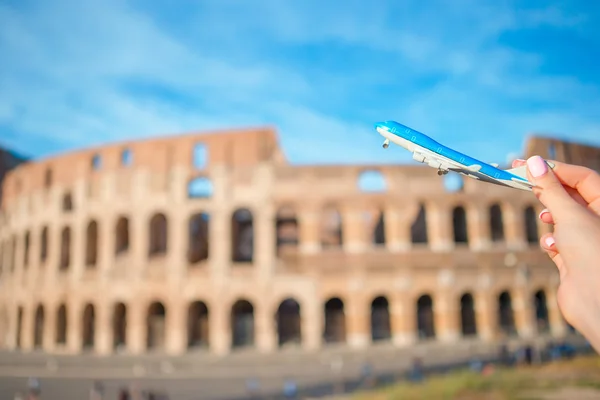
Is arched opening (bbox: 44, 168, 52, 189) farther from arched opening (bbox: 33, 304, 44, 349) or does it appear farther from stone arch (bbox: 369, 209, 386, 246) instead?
stone arch (bbox: 369, 209, 386, 246)

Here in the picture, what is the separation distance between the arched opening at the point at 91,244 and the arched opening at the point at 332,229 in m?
15.1

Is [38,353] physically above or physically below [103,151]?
below

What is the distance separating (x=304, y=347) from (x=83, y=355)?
12098 millimetres

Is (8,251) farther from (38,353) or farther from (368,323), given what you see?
(368,323)

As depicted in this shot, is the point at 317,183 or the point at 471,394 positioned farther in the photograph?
the point at 317,183

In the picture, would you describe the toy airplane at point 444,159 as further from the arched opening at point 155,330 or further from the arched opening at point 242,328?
the arched opening at point 155,330

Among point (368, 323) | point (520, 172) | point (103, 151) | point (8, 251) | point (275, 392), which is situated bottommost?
point (275, 392)

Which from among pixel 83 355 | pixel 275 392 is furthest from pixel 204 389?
pixel 83 355

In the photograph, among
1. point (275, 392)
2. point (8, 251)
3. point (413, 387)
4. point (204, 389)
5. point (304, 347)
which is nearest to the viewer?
point (413, 387)

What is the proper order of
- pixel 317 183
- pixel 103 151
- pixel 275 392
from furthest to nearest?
pixel 103 151, pixel 317 183, pixel 275 392

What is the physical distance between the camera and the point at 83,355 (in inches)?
927

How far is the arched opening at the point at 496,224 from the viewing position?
2781 centimetres

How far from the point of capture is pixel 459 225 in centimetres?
2820

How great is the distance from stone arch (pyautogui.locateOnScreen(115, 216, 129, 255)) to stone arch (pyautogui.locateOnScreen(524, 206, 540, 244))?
25115 millimetres
